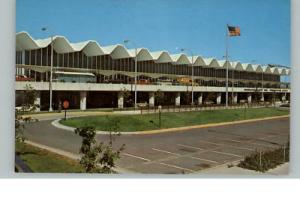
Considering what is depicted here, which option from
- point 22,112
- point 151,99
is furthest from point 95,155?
point 151,99

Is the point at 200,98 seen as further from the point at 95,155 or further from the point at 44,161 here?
the point at 44,161

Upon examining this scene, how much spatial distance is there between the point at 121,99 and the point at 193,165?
256 centimetres

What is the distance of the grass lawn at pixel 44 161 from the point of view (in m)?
9.12

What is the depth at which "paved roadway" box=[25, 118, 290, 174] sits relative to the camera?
958 cm

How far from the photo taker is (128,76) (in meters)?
11.5

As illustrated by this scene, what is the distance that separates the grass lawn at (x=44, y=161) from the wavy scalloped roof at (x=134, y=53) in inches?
95.2

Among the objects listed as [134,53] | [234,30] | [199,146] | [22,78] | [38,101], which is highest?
[234,30]

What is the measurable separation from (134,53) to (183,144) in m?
2.62

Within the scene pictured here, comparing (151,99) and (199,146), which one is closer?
(199,146)

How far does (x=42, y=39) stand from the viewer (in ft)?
35.2

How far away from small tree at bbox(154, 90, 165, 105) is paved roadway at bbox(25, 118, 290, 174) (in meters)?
0.92
